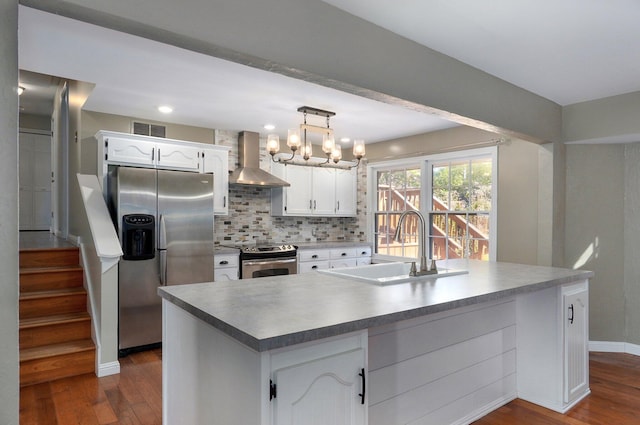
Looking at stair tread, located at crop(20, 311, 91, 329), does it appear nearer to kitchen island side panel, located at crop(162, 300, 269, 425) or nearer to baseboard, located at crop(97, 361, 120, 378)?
baseboard, located at crop(97, 361, 120, 378)

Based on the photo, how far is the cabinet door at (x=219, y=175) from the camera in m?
4.55

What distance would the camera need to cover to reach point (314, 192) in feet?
18.4

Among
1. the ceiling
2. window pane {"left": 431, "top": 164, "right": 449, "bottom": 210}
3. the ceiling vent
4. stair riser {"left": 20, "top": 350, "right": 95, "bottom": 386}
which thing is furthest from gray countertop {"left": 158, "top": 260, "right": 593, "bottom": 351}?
the ceiling vent

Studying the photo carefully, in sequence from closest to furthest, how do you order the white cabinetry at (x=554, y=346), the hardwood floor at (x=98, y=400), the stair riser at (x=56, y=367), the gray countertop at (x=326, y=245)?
the hardwood floor at (x=98, y=400) < the white cabinetry at (x=554, y=346) < the stair riser at (x=56, y=367) < the gray countertop at (x=326, y=245)

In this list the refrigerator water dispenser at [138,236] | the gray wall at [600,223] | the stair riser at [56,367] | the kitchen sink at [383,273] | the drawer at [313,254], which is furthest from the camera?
the drawer at [313,254]

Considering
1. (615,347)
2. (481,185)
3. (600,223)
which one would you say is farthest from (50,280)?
(615,347)

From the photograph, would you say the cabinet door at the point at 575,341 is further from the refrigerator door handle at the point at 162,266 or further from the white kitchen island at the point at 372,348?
the refrigerator door handle at the point at 162,266

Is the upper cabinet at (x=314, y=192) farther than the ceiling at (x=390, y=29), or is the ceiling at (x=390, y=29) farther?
the upper cabinet at (x=314, y=192)

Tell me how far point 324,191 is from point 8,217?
4569 millimetres

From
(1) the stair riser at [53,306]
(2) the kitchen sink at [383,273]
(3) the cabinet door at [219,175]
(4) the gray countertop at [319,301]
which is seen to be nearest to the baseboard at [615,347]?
(4) the gray countertop at [319,301]

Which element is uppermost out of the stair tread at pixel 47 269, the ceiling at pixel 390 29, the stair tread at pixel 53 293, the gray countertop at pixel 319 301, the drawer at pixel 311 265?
the ceiling at pixel 390 29

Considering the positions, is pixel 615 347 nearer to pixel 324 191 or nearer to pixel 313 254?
pixel 313 254

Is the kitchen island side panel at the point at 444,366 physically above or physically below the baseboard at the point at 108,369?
above

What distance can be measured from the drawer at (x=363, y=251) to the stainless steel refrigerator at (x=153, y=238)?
2.32 metres
